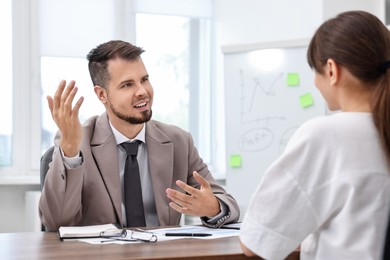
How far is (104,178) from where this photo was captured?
226 cm

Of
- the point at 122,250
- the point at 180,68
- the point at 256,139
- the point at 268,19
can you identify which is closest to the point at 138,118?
the point at 122,250

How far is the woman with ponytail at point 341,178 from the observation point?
4.20ft

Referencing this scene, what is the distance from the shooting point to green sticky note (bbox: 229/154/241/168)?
4.29 m

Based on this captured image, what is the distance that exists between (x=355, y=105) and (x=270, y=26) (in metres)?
3.43

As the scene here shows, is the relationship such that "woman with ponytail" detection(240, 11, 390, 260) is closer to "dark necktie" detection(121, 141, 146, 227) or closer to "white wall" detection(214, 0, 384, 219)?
"dark necktie" detection(121, 141, 146, 227)

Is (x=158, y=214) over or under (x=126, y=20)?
under

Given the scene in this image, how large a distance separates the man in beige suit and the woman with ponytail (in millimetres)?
722

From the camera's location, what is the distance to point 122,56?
8.31ft

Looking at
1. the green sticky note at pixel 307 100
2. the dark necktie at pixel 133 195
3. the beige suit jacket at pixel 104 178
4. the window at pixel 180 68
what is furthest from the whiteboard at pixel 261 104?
the dark necktie at pixel 133 195

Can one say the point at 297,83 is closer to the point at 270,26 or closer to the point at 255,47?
the point at 255,47

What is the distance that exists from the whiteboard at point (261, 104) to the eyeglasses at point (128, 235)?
2.40m

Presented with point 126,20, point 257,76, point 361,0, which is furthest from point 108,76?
point 361,0

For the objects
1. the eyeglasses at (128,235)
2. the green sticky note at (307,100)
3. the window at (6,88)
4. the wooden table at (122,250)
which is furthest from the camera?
the window at (6,88)

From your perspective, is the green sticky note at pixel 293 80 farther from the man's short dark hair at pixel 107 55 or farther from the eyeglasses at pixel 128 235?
the eyeglasses at pixel 128 235
